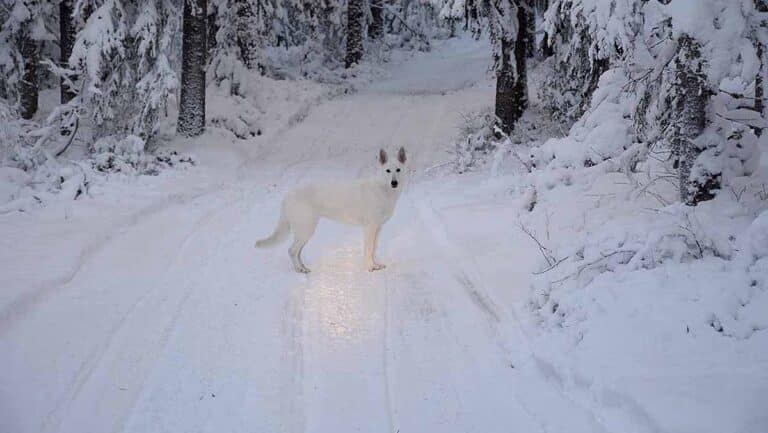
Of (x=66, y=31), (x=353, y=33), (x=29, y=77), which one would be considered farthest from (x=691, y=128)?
(x=353, y=33)

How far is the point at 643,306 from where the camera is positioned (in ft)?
15.3

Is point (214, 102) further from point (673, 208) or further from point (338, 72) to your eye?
point (673, 208)

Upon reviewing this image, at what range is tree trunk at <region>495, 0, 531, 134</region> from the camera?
14.8 m

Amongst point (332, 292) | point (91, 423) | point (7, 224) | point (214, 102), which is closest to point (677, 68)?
point (332, 292)

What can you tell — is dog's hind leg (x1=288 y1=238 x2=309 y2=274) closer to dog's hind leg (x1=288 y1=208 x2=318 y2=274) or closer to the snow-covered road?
dog's hind leg (x1=288 y1=208 x2=318 y2=274)

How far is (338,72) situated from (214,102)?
1065 centimetres

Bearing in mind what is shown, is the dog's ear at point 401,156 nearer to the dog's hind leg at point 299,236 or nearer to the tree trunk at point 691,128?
the dog's hind leg at point 299,236

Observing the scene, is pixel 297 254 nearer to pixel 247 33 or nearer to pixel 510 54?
pixel 510 54

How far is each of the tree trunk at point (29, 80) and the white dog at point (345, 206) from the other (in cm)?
1272

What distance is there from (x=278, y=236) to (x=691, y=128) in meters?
4.78

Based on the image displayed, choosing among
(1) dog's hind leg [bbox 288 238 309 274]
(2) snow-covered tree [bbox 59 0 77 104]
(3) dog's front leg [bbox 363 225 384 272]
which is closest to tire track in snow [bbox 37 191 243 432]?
(1) dog's hind leg [bbox 288 238 309 274]

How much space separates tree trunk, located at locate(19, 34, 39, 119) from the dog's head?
43.3 feet

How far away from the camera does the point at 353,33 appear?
28562mm

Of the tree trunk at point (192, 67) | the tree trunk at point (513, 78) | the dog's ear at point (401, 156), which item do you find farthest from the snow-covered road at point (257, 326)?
the tree trunk at point (192, 67)
